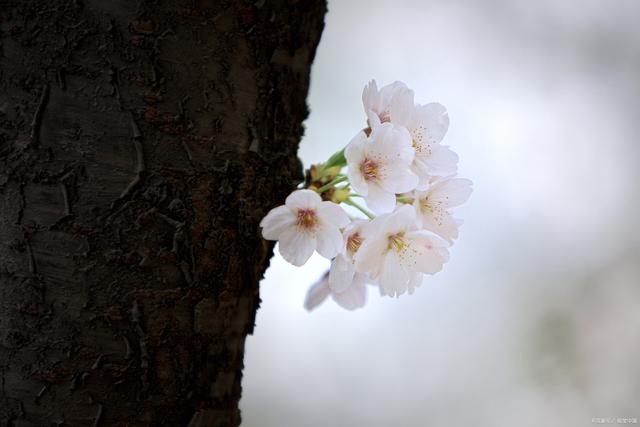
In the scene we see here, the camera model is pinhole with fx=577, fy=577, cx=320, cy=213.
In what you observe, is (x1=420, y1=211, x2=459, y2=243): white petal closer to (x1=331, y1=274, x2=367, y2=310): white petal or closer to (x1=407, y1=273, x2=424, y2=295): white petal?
(x1=407, y1=273, x2=424, y2=295): white petal

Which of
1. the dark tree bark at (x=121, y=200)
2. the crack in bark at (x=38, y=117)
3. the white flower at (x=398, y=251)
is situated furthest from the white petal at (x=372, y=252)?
the crack in bark at (x=38, y=117)

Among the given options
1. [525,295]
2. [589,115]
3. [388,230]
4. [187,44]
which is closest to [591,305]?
[525,295]

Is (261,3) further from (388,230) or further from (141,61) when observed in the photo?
(388,230)

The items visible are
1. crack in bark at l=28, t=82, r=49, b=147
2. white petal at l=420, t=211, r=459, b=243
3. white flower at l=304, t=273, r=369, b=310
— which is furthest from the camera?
white flower at l=304, t=273, r=369, b=310

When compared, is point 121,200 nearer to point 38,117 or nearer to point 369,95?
point 38,117

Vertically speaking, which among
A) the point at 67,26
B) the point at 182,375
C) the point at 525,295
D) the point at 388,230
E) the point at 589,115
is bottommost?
the point at 182,375

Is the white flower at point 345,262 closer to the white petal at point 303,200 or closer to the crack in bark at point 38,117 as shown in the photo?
the white petal at point 303,200

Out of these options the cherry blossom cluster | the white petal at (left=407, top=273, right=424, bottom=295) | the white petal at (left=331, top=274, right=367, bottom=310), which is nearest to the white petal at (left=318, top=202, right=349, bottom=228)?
the cherry blossom cluster
